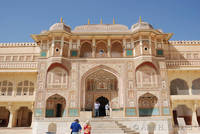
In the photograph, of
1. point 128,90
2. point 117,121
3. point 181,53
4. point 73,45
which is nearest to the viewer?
point 117,121

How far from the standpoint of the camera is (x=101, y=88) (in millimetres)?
18094

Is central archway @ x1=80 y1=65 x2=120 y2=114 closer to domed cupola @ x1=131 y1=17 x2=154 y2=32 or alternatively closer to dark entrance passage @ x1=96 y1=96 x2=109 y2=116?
dark entrance passage @ x1=96 y1=96 x2=109 y2=116

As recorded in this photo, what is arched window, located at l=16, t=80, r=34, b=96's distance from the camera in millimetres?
18297

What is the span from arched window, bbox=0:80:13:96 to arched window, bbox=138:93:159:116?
12416 millimetres

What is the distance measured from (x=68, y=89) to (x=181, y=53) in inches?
499

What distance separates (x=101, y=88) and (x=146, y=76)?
438 centimetres

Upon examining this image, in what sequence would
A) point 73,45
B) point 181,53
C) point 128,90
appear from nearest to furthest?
point 128,90
point 73,45
point 181,53

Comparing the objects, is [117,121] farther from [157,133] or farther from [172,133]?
[172,133]

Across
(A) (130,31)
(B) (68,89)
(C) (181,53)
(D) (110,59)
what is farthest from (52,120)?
(C) (181,53)

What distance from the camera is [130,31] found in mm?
18484

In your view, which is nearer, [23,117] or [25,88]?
[25,88]

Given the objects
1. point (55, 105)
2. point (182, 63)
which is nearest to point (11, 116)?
point (55, 105)

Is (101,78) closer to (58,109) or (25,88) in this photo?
(58,109)

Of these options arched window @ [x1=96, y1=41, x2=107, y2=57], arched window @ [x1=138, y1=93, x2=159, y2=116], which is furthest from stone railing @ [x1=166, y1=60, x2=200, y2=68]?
arched window @ [x1=96, y1=41, x2=107, y2=57]
